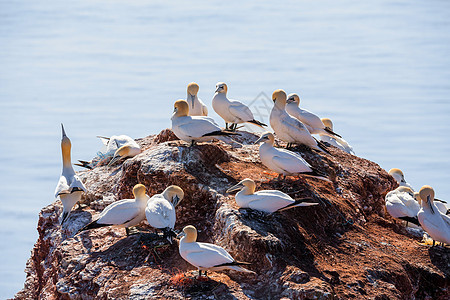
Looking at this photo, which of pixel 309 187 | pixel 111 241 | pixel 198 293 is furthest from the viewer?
pixel 309 187

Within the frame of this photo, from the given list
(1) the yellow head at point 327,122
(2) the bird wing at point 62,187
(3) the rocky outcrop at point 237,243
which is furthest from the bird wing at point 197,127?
(1) the yellow head at point 327,122

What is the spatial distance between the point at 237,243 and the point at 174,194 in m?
1.30

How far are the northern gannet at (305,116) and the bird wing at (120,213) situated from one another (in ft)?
14.0

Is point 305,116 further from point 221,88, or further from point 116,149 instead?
point 116,149

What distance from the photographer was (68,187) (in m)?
10.5

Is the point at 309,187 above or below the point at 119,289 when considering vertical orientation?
above

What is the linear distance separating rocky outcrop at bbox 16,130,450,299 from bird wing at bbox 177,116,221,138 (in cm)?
28

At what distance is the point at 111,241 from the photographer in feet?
30.8

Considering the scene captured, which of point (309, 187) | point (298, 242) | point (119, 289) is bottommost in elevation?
point (119, 289)

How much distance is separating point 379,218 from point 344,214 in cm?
137

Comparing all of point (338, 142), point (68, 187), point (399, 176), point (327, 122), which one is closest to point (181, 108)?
point (68, 187)

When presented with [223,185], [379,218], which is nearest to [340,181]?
[379,218]

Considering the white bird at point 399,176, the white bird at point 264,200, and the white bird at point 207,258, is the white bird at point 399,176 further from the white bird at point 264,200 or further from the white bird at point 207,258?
the white bird at point 207,258

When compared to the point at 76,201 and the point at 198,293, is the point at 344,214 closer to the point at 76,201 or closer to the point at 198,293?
the point at 198,293
